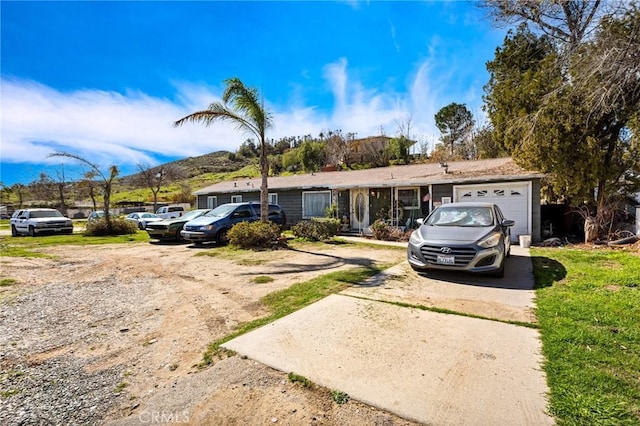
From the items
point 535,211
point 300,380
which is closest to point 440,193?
point 535,211

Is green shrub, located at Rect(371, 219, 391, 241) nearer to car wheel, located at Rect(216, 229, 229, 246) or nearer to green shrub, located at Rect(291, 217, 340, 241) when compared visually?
green shrub, located at Rect(291, 217, 340, 241)

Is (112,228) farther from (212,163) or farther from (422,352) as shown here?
(212,163)

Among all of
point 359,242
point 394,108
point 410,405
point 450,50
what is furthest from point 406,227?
point 394,108

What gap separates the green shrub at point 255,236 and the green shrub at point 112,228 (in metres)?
11.0

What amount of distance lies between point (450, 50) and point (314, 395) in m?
15.1

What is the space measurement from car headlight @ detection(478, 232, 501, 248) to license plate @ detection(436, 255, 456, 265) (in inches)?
23.5

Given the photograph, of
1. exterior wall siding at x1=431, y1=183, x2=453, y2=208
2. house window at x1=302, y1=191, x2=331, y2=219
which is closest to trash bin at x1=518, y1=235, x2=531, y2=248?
exterior wall siding at x1=431, y1=183, x2=453, y2=208

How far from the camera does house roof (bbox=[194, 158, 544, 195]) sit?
41.5ft

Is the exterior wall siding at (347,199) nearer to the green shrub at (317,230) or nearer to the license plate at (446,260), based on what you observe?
the green shrub at (317,230)

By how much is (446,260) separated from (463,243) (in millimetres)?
469

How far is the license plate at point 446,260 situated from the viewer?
6321mm

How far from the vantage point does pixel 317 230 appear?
13.3m

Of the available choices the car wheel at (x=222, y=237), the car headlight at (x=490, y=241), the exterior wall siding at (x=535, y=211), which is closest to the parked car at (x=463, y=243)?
the car headlight at (x=490, y=241)

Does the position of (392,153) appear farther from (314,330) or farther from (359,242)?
(314,330)
